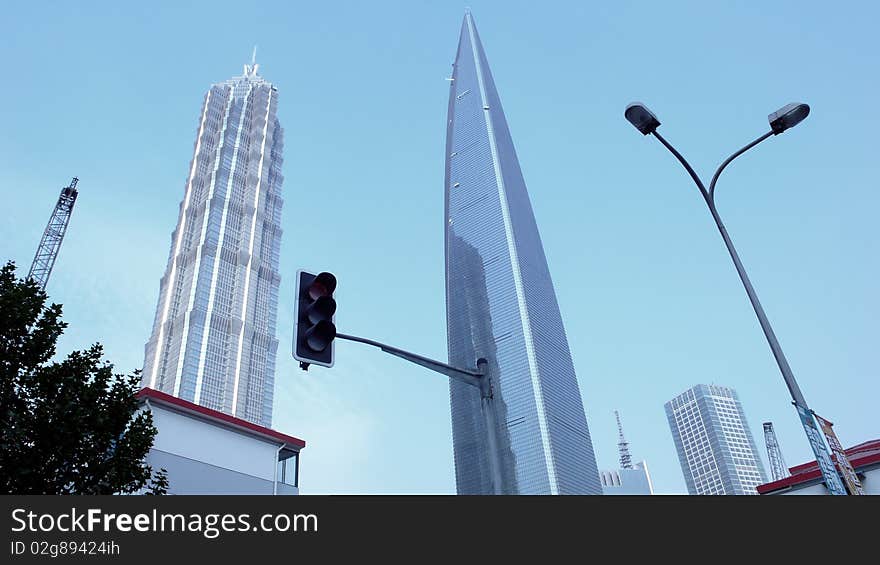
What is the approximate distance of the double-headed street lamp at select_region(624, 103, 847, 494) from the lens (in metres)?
11.7

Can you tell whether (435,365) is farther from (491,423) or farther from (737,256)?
(737,256)

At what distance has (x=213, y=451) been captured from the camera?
29.0 metres

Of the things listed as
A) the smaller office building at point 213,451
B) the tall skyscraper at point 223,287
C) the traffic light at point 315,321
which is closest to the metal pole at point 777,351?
the traffic light at point 315,321

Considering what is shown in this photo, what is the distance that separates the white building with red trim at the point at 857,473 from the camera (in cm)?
2278

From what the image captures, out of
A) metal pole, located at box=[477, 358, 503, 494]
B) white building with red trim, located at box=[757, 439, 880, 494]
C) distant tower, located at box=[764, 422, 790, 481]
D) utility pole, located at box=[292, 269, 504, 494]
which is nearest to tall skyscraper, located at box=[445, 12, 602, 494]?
distant tower, located at box=[764, 422, 790, 481]

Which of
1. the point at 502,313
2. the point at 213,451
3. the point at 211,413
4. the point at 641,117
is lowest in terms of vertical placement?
the point at 213,451

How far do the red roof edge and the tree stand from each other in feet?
14.5

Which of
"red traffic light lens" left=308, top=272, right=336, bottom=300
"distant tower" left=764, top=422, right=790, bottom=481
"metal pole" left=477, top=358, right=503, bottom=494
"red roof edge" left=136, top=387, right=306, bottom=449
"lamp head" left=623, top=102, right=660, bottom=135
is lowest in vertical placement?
"metal pole" left=477, top=358, right=503, bottom=494

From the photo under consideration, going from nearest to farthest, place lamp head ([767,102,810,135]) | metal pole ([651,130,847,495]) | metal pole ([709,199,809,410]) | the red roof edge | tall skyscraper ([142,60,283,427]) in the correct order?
metal pole ([651,130,847,495]), metal pole ([709,199,809,410]), lamp head ([767,102,810,135]), the red roof edge, tall skyscraper ([142,60,283,427])

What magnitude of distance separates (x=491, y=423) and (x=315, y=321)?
299 centimetres

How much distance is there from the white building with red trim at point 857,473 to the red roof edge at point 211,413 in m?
20.3

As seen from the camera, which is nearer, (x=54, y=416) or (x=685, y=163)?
(x=685, y=163)

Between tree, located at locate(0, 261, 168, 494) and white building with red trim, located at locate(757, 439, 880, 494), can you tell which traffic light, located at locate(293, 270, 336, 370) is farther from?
white building with red trim, located at locate(757, 439, 880, 494)

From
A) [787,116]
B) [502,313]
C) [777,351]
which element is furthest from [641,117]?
[502,313]
